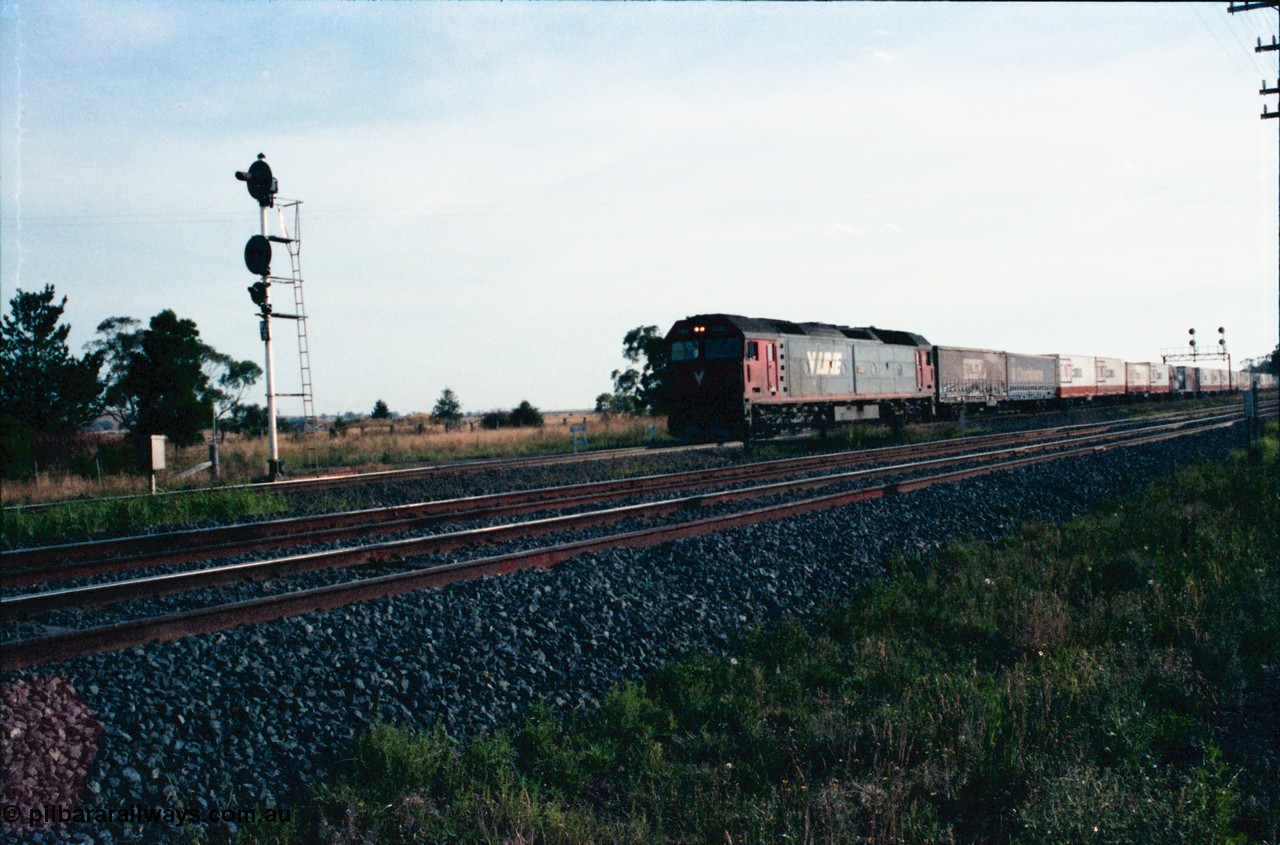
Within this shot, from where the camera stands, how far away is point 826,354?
27203mm

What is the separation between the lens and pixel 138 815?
4449mm

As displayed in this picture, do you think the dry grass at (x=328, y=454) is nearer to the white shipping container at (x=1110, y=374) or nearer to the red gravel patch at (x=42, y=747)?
the red gravel patch at (x=42, y=747)

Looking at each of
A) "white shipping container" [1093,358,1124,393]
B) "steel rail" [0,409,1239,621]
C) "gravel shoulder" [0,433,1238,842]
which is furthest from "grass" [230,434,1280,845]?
"white shipping container" [1093,358,1124,393]

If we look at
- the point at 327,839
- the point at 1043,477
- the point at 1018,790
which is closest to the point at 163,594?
the point at 327,839

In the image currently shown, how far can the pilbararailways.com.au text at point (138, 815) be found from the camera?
430cm

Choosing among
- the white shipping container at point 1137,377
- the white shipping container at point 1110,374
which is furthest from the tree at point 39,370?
the white shipping container at point 1137,377

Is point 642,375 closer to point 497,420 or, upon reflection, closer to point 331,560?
point 497,420

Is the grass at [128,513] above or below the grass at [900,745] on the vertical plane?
above

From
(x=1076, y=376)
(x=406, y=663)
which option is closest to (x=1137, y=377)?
(x=1076, y=376)

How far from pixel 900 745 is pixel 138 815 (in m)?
3.95

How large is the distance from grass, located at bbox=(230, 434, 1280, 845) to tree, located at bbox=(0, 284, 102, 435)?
1268 inches

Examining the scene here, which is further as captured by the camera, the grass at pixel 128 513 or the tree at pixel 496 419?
the tree at pixel 496 419

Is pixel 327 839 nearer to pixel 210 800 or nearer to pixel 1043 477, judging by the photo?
pixel 210 800

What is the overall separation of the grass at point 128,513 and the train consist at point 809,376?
12.2 metres
